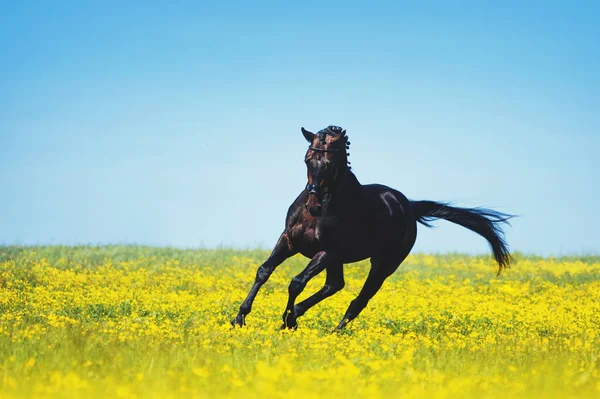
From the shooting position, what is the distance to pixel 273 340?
880cm

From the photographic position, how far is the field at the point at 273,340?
21.2ft

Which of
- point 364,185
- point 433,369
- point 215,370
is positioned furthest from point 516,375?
point 364,185

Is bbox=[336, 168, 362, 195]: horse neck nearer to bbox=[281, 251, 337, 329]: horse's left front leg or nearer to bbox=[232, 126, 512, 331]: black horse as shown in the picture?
bbox=[232, 126, 512, 331]: black horse

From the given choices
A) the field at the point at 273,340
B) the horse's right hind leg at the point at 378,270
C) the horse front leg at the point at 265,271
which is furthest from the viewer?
the horse's right hind leg at the point at 378,270

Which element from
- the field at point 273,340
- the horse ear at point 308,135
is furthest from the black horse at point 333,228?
the field at point 273,340

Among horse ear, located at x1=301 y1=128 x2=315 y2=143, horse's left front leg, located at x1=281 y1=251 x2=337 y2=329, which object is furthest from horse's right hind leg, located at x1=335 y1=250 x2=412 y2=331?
horse ear, located at x1=301 y1=128 x2=315 y2=143

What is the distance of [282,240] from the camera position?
999 centimetres

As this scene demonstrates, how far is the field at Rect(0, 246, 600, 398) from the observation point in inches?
255

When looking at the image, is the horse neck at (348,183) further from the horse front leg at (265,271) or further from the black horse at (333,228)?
the horse front leg at (265,271)

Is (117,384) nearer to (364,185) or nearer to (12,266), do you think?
(364,185)

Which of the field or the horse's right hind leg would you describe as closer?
the field

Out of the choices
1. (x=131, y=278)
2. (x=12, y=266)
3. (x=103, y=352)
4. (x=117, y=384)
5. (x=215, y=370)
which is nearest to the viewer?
(x=117, y=384)

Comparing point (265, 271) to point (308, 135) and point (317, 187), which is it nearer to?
point (317, 187)

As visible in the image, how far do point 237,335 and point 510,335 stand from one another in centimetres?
427
